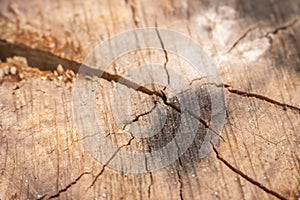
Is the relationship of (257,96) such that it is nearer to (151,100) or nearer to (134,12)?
(151,100)

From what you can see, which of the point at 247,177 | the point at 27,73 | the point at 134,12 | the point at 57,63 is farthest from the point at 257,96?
the point at 27,73

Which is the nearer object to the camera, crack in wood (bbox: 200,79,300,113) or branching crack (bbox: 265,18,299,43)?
crack in wood (bbox: 200,79,300,113)

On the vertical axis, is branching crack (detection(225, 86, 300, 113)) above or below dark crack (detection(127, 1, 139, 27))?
below

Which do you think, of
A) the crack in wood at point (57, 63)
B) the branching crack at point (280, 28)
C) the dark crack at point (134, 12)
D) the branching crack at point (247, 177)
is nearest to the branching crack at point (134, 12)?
the dark crack at point (134, 12)

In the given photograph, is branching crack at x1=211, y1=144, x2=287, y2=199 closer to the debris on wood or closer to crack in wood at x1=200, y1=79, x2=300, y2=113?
crack in wood at x1=200, y1=79, x2=300, y2=113

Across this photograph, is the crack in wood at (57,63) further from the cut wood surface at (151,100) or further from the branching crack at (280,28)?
the branching crack at (280,28)

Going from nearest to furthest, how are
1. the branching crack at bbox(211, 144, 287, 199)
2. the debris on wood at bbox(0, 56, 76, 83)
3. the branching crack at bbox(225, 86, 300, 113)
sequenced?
1. the branching crack at bbox(211, 144, 287, 199)
2. the branching crack at bbox(225, 86, 300, 113)
3. the debris on wood at bbox(0, 56, 76, 83)

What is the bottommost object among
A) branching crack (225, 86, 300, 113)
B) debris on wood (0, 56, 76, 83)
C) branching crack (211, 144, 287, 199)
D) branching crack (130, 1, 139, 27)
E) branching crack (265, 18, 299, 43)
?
branching crack (211, 144, 287, 199)

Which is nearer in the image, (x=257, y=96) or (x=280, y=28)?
(x=257, y=96)

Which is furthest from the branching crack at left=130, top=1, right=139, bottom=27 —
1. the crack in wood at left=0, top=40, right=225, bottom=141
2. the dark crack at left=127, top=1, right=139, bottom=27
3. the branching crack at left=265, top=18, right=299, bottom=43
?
the branching crack at left=265, top=18, right=299, bottom=43

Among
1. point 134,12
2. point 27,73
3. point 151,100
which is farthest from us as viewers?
point 134,12
